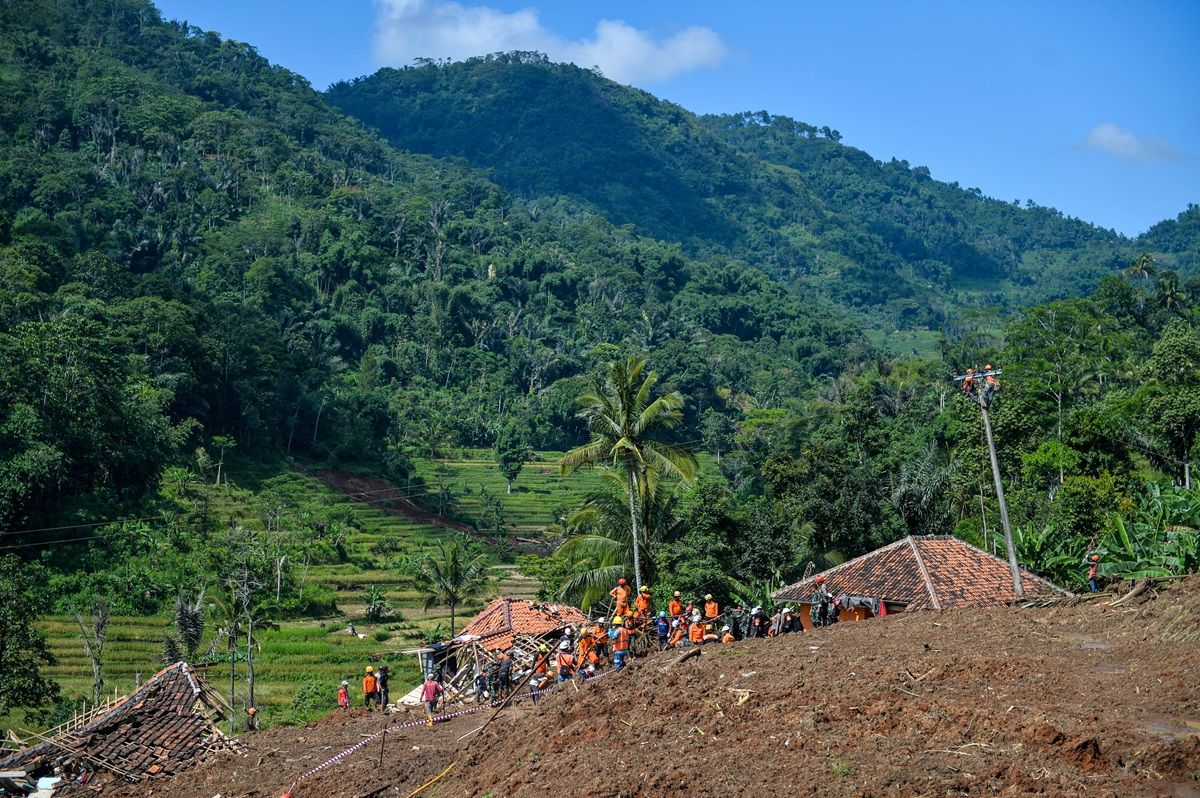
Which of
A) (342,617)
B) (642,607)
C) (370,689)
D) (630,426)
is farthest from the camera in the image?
(342,617)

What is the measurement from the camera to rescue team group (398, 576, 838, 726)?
19.4 meters

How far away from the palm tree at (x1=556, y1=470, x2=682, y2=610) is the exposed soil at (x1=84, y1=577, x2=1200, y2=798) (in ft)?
36.1

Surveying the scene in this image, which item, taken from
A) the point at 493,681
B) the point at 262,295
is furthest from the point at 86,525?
the point at 262,295

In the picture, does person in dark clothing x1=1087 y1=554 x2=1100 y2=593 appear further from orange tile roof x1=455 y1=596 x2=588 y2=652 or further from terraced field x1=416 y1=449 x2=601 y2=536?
terraced field x1=416 y1=449 x2=601 y2=536

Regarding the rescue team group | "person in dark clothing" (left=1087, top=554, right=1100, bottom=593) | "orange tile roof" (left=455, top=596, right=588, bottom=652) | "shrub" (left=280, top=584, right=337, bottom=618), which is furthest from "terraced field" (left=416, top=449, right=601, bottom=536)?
"person in dark clothing" (left=1087, top=554, right=1100, bottom=593)

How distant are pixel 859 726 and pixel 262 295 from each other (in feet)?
274

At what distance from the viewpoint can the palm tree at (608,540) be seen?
30891 mm

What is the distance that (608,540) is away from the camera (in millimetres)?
30922

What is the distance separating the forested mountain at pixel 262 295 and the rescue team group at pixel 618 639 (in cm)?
3148

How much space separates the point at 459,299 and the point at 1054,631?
8377cm

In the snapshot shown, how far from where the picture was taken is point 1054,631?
58.1 ft

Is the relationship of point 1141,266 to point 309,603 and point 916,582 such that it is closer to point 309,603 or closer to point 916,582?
point 309,603

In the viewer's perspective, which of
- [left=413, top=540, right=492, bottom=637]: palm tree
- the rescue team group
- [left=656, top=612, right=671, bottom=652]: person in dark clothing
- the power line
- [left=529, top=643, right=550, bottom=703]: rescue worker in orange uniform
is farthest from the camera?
the power line

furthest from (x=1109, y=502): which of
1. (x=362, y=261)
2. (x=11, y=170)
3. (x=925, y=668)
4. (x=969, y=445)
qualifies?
(x=11, y=170)
